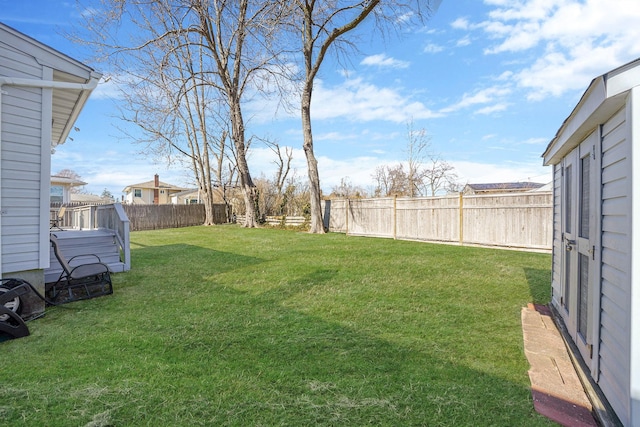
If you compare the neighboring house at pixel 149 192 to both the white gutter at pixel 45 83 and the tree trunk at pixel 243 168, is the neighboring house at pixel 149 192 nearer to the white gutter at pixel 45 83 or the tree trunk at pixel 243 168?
the tree trunk at pixel 243 168

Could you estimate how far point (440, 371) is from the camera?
2.60m

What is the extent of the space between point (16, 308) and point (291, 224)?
12.2m

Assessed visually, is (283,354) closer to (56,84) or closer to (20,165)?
(20,165)

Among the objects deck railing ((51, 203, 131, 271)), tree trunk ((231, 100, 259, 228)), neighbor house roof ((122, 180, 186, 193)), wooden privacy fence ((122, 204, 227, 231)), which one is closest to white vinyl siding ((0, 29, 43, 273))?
deck railing ((51, 203, 131, 271))


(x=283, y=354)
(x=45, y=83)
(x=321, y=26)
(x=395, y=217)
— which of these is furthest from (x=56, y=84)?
(x=321, y=26)

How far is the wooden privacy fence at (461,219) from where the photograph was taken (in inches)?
339

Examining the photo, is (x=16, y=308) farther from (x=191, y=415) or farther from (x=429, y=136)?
(x=429, y=136)

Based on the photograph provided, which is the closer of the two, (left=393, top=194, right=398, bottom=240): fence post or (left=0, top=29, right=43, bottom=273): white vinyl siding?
(left=0, top=29, right=43, bottom=273): white vinyl siding

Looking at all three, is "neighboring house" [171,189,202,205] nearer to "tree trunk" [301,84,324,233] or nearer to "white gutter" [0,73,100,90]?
"tree trunk" [301,84,324,233]

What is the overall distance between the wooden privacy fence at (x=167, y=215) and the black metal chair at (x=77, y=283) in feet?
46.4

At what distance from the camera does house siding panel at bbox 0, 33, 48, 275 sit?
4.13 metres

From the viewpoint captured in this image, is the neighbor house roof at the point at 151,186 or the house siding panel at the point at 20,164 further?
the neighbor house roof at the point at 151,186

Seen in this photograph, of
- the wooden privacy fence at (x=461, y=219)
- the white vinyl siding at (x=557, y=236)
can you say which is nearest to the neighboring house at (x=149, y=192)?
the wooden privacy fence at (x=461, y=219)

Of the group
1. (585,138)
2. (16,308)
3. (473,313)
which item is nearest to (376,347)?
(473,313)
